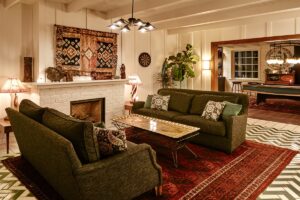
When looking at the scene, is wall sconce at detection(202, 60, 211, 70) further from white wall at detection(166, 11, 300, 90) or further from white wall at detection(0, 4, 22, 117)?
white wall at detection(0, 4, 22, 117)

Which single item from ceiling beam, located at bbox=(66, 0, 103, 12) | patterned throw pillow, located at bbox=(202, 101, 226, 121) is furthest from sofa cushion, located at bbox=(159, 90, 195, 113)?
ceiling beam, located at bbox=(66, 0, 103, 12)

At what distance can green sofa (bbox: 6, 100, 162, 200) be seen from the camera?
2082 mm

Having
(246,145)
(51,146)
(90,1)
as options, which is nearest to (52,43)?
(90,1)

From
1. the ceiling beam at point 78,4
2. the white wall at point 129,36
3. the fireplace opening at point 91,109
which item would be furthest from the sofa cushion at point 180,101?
the ceiling beam at point 78,4

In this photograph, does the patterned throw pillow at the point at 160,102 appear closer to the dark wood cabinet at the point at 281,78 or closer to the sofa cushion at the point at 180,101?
the sofa cushion at the point at 180,101

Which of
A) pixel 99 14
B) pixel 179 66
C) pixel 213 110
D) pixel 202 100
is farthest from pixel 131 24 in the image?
pixel 179 66

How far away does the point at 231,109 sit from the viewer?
13.8ft

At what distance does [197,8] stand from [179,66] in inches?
103

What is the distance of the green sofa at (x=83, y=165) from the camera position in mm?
2082

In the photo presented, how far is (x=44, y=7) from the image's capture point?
4902 millimetres

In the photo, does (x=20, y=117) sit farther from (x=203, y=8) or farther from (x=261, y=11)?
(x=261, y=11)

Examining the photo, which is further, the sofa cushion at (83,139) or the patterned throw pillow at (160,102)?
the patterned throw pillow at (160,102)

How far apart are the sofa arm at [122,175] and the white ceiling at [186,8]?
9.87 ft

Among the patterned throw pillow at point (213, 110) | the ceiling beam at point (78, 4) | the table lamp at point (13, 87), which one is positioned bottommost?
the patterned throw pillow at point (213, 110)
